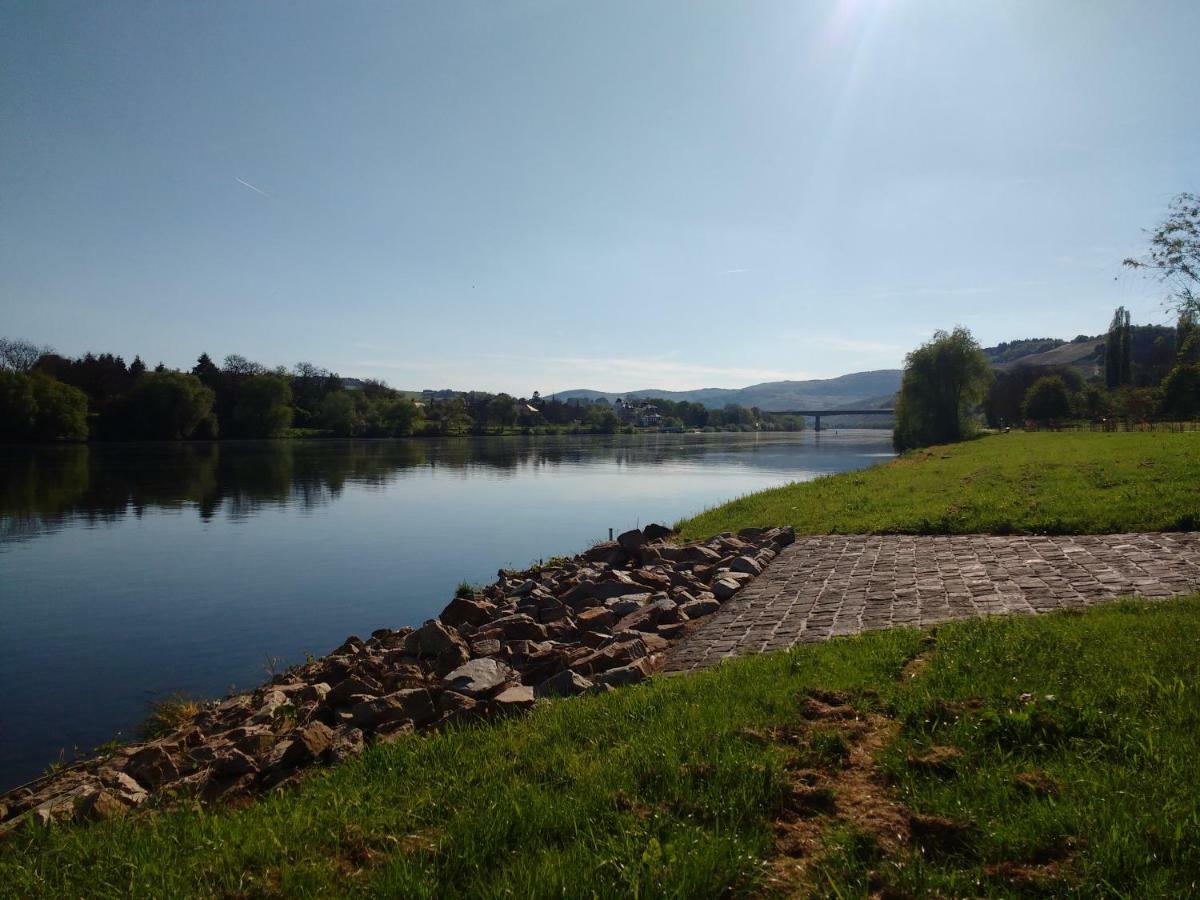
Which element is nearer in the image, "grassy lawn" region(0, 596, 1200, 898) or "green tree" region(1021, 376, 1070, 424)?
"grassy lawn" region(0, 596, 1200, 898)

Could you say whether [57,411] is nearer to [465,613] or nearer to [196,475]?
[196,475]

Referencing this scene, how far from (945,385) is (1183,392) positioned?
17.3 metres

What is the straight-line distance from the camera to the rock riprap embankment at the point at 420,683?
6762mm

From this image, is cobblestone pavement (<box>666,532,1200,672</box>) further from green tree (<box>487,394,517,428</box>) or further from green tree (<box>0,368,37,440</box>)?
green tree (<box>487,394,517,428</box>)

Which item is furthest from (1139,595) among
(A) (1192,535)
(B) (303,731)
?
(B) (303,731)

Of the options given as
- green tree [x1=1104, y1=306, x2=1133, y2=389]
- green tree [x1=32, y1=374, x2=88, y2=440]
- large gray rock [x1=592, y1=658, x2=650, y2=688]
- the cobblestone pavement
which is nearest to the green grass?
the cobblestone pavement

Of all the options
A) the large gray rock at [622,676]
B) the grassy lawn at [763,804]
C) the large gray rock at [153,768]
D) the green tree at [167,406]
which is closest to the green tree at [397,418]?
the green tree at [167,406]

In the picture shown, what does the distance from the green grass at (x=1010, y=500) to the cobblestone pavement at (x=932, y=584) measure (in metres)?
1.13

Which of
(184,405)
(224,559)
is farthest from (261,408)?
(224,559)

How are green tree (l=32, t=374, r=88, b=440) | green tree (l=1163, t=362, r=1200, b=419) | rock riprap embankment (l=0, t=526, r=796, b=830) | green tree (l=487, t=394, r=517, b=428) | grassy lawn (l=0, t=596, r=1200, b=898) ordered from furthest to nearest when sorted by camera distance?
green tree (l=487, t=394, r=517, b=428), green tree (l=32, t=374, r=88, b=440), green tree (l=1163, t=362, r=1200, b=419), rock riprap embankment (l=0, t=526, r=796, b=830), grassy lawn (l=0, t=596, r=1200, b=898)

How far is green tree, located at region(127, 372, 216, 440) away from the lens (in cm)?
9550

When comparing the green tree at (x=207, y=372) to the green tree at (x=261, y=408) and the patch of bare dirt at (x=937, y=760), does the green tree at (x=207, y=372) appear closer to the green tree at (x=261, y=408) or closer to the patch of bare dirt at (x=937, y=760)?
the green tree at (x=261, y=408)

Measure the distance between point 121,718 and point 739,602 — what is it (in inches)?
378

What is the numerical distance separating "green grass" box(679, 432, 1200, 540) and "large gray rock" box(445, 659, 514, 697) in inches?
383
